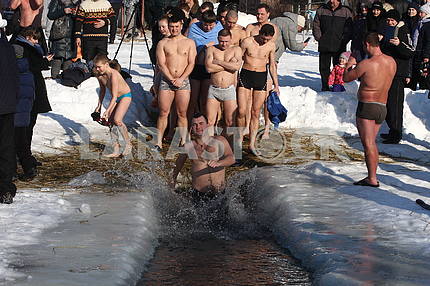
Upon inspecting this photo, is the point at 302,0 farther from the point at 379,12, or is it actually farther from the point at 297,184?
the point at 297,184

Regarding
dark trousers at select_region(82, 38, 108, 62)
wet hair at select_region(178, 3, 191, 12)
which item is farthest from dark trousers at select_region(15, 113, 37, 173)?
dark trousers at select_region(82, 38, 108, 62)

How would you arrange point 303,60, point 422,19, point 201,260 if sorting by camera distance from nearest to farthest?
point 201,260
point 422,19
point 303,60

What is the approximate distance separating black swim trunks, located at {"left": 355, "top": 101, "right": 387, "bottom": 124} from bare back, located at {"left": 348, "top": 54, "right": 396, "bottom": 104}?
0.05 m

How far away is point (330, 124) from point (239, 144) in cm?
282

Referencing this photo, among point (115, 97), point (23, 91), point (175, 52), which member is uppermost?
point (175, 52)

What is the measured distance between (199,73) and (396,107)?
312 cm

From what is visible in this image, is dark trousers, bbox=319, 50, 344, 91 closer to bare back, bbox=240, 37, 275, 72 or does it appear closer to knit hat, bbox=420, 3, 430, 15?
knit hat, bbox=420, 3, 430, 15

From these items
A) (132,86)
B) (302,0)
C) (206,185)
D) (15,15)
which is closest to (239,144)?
(206,185)

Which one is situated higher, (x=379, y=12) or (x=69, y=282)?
(x=379, y=12)

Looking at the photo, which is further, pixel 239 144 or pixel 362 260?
pixel 239 144

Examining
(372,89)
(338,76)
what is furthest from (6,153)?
(338,76)

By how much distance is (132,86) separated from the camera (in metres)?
15.2

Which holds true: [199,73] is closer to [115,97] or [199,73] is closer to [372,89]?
[115,97]

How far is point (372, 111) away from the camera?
31.8 ft
